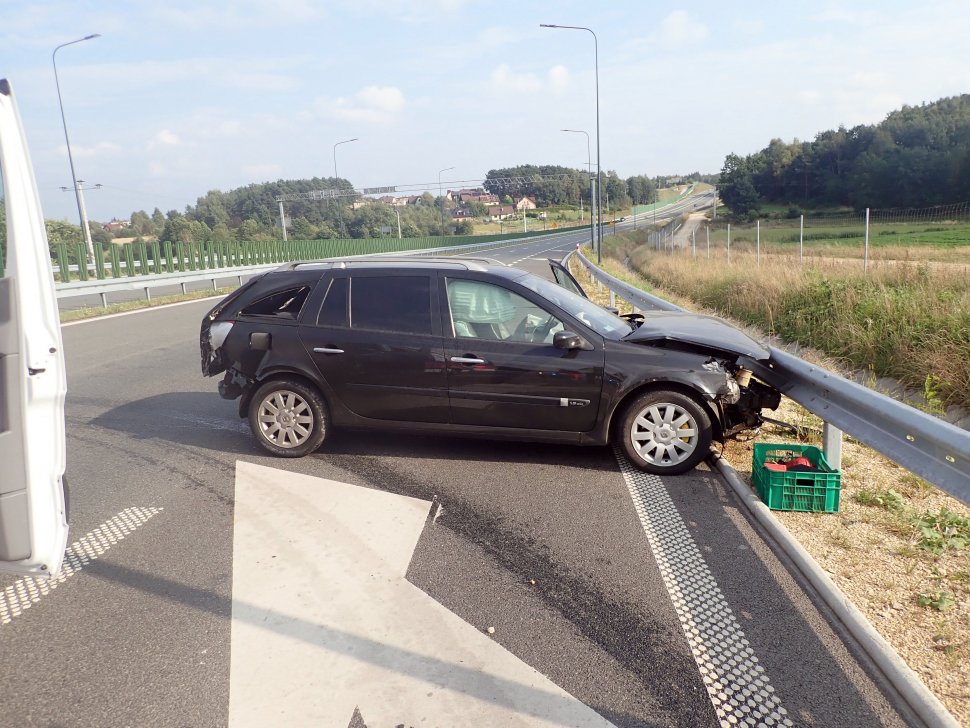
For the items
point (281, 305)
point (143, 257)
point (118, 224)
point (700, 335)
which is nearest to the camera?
point (700, 335)

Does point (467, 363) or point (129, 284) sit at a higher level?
point (467, 363)

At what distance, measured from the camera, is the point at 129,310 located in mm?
18750

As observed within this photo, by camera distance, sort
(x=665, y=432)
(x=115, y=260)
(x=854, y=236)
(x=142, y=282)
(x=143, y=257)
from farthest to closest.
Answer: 1. (x=854, y=236)
2. (x=143, y=257)
3. (x=115, y=260)
4. (x=142, y=282)
5. (x=665, y=432)

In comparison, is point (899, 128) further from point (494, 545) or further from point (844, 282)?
point (494, 545)

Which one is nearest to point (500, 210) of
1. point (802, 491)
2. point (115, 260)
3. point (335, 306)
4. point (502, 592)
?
point (115, 260)

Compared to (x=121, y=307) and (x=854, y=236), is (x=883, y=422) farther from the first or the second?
(x=854, y=236)

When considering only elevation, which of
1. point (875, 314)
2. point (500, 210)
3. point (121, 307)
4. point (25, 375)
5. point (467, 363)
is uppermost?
point (500, 210)

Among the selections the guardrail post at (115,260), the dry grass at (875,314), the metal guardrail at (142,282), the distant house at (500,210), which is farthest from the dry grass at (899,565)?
the distant house at (500,210)

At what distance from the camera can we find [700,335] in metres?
6.05

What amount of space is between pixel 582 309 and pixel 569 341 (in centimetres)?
87

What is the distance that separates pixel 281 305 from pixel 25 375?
3613mm

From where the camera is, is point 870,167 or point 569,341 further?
point 870,167

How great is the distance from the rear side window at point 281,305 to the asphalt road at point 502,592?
3.94ft

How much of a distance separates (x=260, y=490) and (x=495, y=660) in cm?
280
